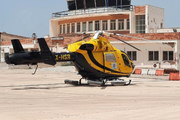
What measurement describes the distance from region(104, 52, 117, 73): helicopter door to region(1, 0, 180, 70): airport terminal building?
21.0 metres

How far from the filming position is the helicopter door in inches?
829

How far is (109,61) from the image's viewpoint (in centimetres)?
2116

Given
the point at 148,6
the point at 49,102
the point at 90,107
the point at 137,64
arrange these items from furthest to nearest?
the point at 148,6 < the point at 137,64 < the point at 49,102 < the point at 90,107

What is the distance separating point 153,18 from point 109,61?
3121 cm

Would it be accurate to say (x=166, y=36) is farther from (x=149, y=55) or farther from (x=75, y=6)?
(x=75, y=6)

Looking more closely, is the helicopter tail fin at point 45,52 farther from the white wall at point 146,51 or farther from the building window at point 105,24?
the building window at point 105,24

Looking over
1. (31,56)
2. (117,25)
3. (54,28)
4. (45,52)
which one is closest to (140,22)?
(117,25)

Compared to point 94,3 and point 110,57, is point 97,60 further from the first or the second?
point 94,3

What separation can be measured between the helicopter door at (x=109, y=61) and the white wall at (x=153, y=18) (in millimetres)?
28995

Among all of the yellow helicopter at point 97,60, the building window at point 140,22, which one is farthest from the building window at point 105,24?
the yellow helicopter at point 97,60

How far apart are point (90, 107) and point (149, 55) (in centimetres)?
3219

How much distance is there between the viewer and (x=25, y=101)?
13.4 metres

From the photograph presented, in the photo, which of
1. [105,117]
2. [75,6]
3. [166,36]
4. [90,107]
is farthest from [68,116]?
[75,6]

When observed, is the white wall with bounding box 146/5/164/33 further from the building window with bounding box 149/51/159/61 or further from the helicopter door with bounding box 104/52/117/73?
the helicopter door with bounding box 104/52/117/73
